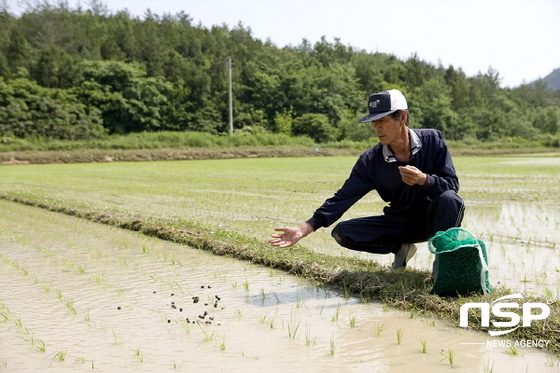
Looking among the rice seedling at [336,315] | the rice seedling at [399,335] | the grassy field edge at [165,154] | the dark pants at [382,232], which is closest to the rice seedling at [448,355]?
the rice seedling at [399,335]

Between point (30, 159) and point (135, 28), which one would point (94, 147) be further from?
point (135, 28)

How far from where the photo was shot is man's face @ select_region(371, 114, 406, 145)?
3.57m

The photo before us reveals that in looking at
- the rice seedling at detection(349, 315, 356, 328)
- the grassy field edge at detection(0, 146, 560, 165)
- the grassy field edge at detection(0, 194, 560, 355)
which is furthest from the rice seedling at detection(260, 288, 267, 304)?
the grassy field edge at detection(0, 146, 560, 165)

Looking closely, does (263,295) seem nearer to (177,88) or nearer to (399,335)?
(399,335)

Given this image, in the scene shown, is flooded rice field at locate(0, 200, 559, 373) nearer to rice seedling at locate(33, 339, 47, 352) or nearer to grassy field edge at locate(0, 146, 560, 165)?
rice seedling at locate(33, 339, 47, 352)

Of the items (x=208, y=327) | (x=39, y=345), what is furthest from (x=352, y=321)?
(x=39, y=345)

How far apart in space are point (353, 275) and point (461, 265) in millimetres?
817

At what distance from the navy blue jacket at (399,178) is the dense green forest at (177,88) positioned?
30631mm

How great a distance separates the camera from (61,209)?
8.59 metres

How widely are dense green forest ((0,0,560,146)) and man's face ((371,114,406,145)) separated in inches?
1215

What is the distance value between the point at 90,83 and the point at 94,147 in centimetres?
1365

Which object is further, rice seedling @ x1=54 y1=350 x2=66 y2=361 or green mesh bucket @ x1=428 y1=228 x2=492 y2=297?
green mesh bucket @ x1=428 y1=228 x2=492 y2=297

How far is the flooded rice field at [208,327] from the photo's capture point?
2631mm

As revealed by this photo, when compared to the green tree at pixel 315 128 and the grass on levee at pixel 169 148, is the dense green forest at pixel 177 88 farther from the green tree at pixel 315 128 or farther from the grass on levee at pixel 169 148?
the grass on levee at pixel 169 148
